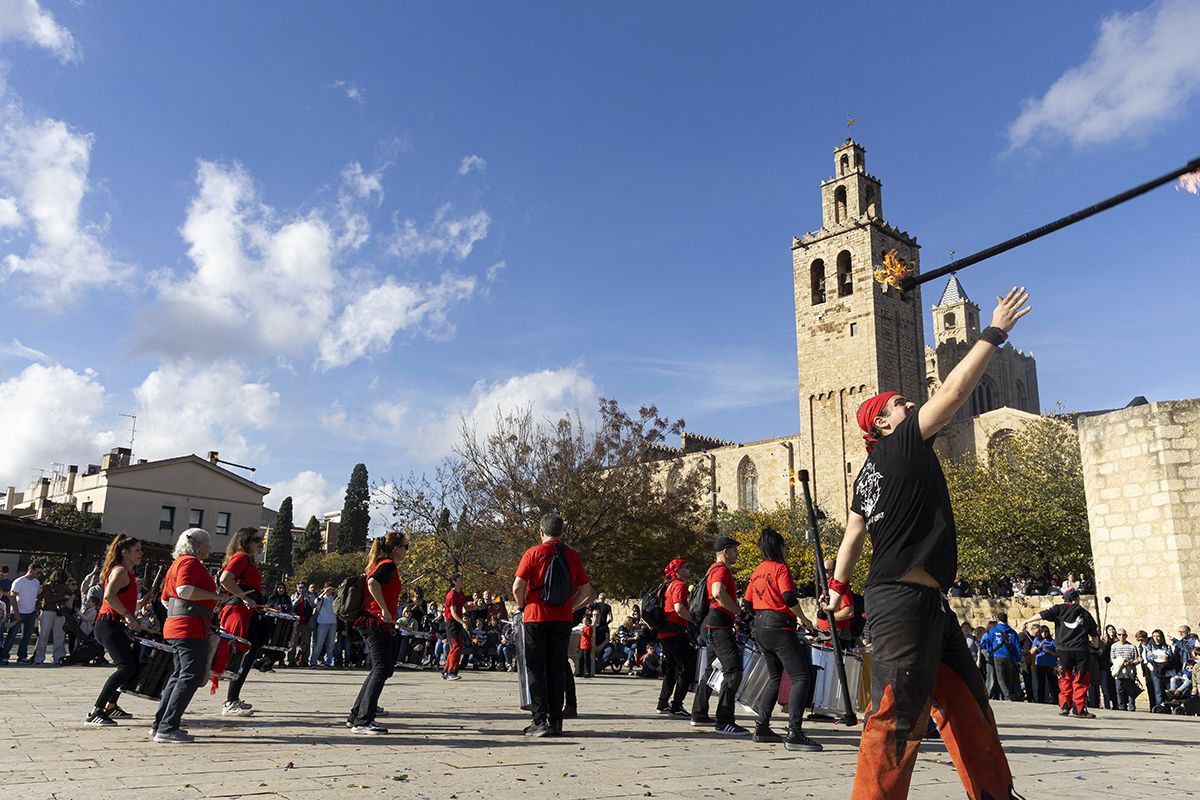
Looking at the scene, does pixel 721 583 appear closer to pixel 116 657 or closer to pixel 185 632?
pixel 185 632

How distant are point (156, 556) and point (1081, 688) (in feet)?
74.4

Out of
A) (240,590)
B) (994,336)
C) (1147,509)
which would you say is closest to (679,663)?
(240,590)

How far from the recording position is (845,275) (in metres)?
56.1

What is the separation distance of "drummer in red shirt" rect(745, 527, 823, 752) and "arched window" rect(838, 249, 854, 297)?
50517mm

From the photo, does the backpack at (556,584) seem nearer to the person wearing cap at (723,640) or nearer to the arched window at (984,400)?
the person wearing cap at (723,640)

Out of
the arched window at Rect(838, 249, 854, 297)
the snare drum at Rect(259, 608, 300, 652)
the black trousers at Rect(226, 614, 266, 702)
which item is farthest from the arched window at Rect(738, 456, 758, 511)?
the black trousers at Rect(226, 614, 266, 702)

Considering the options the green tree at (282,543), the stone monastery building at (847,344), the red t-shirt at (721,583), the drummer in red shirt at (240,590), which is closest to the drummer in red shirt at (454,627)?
the drummer in red shirt at (240,590)

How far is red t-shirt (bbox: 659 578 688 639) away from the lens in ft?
27.7

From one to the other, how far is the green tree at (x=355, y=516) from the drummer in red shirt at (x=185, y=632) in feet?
209

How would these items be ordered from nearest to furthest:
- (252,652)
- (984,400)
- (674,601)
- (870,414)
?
1. (870,414)
2. (674,601)
3. (252,652)
4. (984,400)

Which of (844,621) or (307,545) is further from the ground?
(307,545)

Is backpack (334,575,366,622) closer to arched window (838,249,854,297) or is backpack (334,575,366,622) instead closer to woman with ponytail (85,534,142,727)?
woman with ponytail (85,534,142,727)

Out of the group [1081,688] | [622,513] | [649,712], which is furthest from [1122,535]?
[622,513]

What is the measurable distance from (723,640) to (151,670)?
5018 millimetres
